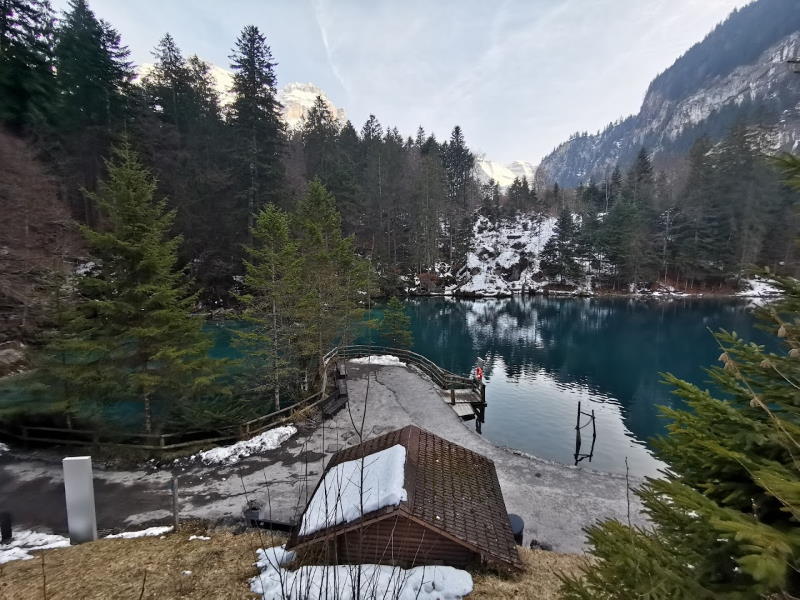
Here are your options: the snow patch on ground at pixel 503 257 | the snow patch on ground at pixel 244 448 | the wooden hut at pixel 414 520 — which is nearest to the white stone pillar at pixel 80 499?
the snow patch on ground at pixel 244 448

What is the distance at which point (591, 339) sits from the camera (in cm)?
4200

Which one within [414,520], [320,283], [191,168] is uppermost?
[191,168]

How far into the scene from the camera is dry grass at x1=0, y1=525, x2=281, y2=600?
237 inches

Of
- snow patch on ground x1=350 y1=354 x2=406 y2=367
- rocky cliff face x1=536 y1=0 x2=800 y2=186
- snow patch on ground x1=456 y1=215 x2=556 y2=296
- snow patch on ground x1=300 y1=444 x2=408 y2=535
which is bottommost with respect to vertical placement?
snow patch on ground x1=350 y1=354 x2=406 y2=367

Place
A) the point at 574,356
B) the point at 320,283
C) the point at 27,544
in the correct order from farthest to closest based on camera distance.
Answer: the point at 574,356 < the point at 320,283 < the point at 27,544

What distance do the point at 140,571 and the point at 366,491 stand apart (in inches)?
176

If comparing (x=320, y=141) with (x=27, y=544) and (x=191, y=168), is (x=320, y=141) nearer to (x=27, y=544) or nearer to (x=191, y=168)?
(x=191, y=168)

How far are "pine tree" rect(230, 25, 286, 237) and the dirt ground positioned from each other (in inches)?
1342

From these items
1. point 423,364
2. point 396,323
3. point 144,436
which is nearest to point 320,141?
point 396,323

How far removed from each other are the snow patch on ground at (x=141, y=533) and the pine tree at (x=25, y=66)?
3749cm

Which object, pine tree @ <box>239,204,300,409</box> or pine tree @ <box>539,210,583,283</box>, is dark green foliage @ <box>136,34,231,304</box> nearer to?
pine tree @ <box>239,204,300,409</box>

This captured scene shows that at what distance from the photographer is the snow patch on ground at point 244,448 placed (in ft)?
46.0

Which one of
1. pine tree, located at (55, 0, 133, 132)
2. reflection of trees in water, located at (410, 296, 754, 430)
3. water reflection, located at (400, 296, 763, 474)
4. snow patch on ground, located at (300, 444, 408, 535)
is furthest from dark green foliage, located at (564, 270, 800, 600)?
pine tree, located at (55, 0, 133, 132)

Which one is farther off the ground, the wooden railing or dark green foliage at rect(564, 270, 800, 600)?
dark green foliage at rect(564, 270, 800, 600)
